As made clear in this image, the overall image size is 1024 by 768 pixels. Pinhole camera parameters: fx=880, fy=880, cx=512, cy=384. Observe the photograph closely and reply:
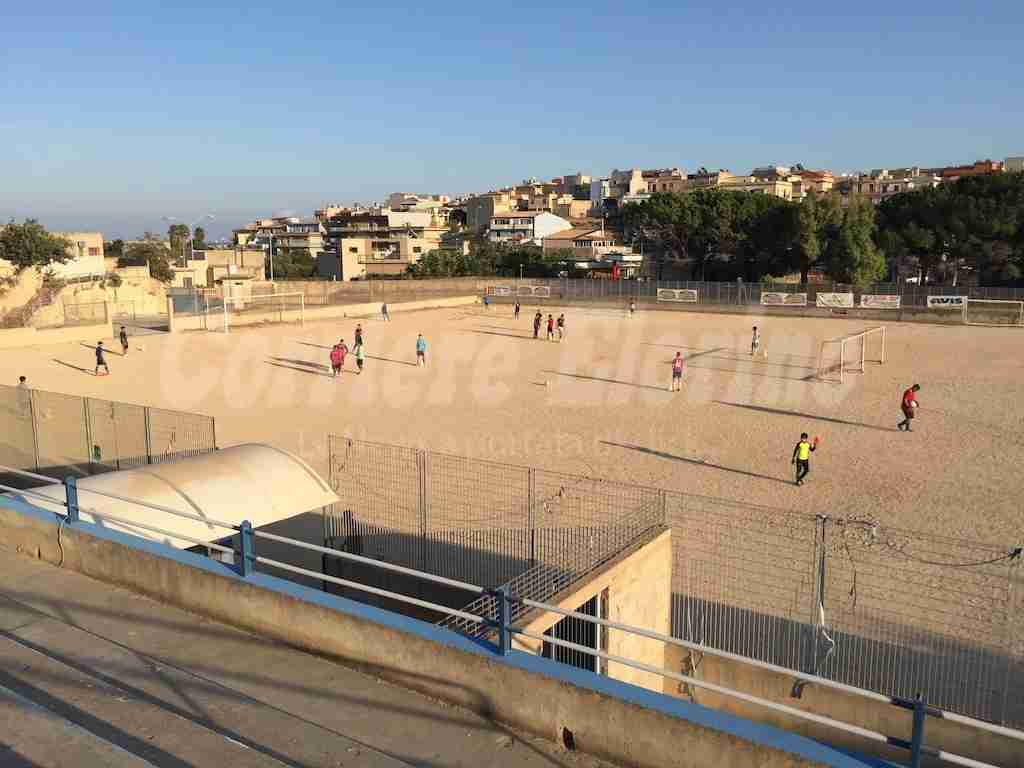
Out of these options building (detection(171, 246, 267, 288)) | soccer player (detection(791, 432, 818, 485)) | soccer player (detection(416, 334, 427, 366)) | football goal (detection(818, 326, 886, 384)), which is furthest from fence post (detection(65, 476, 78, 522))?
building (detection(171, 246, 267, 288))

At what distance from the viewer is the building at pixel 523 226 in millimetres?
120250

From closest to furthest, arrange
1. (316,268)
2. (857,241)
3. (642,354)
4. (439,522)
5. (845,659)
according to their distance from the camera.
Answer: (845,659)
(439,522)
(642,354)
(857,241)
(316,268)

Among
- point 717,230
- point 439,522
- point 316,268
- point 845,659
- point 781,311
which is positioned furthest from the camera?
point 316,268

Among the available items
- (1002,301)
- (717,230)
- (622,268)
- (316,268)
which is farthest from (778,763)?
(316,268)

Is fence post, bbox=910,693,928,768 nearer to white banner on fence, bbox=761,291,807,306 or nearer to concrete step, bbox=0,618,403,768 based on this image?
concrete step, bbox=0,618,403,768

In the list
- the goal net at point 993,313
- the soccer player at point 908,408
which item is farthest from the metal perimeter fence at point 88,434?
the goal net at point 993,313

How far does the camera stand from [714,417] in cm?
2295

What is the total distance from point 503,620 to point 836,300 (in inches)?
2039

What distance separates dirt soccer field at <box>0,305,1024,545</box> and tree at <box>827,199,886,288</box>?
15991 millimetres

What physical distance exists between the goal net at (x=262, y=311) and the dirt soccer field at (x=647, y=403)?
6.26 ft

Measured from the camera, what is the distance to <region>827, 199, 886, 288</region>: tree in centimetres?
5916

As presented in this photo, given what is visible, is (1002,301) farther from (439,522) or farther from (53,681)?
(53,681)

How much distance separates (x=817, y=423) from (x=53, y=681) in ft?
63.8

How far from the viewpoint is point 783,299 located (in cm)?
5478
